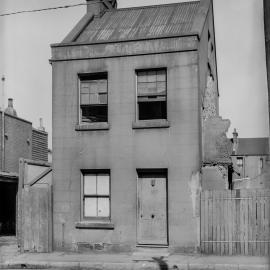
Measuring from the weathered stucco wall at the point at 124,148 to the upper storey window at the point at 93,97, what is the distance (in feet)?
0.87

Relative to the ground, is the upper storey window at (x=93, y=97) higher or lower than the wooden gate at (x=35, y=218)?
higher

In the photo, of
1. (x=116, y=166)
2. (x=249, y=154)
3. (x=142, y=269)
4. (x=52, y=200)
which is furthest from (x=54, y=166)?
(x=249, y=154)

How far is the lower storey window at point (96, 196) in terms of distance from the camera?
15398 millimetres

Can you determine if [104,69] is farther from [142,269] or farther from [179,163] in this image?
[142,269]

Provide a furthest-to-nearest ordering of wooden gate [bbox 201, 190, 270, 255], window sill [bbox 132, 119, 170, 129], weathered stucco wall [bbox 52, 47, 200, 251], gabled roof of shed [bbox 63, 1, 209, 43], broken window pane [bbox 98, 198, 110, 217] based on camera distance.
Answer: gabled roof of shed [bbox 63, 1, 209, 43] → broken window pane [bbox 98, 198, 110, 217] → window sill [bbox 132, 119, 170, 129] → weathered stucco wall [bbox 52, 47, 200, 251] → wooden gate [bbox 201, 190, 270, 255]

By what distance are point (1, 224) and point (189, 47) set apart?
1447 cm

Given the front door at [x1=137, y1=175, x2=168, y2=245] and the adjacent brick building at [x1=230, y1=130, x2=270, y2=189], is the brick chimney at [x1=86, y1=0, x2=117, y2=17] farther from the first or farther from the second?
the adjacent brick building at [x1=230, y1=130, x2=270, y2=189]

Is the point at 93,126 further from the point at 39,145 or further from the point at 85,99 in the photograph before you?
the point at 39,145

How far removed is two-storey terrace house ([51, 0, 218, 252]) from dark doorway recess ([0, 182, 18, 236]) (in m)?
9.48

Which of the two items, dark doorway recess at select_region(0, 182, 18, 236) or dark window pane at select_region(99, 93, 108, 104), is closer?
dark window pane at select_region(99, 93, 108, 104)

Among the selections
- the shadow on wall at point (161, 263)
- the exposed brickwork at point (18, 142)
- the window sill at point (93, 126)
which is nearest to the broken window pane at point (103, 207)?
the window sill at point (93, 126)

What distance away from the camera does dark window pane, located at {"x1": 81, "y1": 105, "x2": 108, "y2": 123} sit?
52.3 ft

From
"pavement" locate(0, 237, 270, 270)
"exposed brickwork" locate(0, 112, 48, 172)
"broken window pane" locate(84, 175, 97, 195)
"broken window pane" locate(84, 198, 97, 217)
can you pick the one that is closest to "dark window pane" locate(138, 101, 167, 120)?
"broken window pane" locate(84, 175, 97, 195)

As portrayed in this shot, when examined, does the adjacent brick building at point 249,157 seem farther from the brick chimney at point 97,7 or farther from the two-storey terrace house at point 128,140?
the two-storey terrace house at point 128,140
